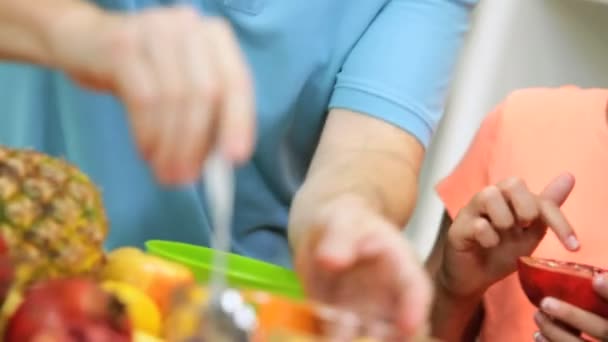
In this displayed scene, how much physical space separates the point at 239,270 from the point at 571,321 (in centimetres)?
41

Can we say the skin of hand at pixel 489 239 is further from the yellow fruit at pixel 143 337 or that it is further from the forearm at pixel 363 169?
the yellow fruit at pixel 143 337

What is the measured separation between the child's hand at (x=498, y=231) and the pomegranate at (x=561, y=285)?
3.5 inches

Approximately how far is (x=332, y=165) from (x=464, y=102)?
960 millimetres

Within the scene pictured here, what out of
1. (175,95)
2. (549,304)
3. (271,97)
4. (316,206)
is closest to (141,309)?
(175,95)

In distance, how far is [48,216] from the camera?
0.59 m

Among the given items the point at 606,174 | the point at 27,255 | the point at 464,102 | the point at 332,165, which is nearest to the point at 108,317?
the point at 27,255

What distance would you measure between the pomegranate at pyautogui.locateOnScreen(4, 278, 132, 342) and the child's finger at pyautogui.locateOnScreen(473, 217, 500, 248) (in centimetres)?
64

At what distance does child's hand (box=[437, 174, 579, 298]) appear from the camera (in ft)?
3.30

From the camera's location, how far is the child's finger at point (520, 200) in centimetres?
100

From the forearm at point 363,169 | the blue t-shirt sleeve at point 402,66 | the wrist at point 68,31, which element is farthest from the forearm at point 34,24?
the blue t-shirt sleeve at point 402,66

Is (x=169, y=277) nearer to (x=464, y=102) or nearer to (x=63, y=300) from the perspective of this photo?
(x=63, y=300)

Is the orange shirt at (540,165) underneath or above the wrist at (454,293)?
above

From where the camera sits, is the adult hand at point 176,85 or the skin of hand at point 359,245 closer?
the adult hand at point 176,85

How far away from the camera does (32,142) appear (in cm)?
88
